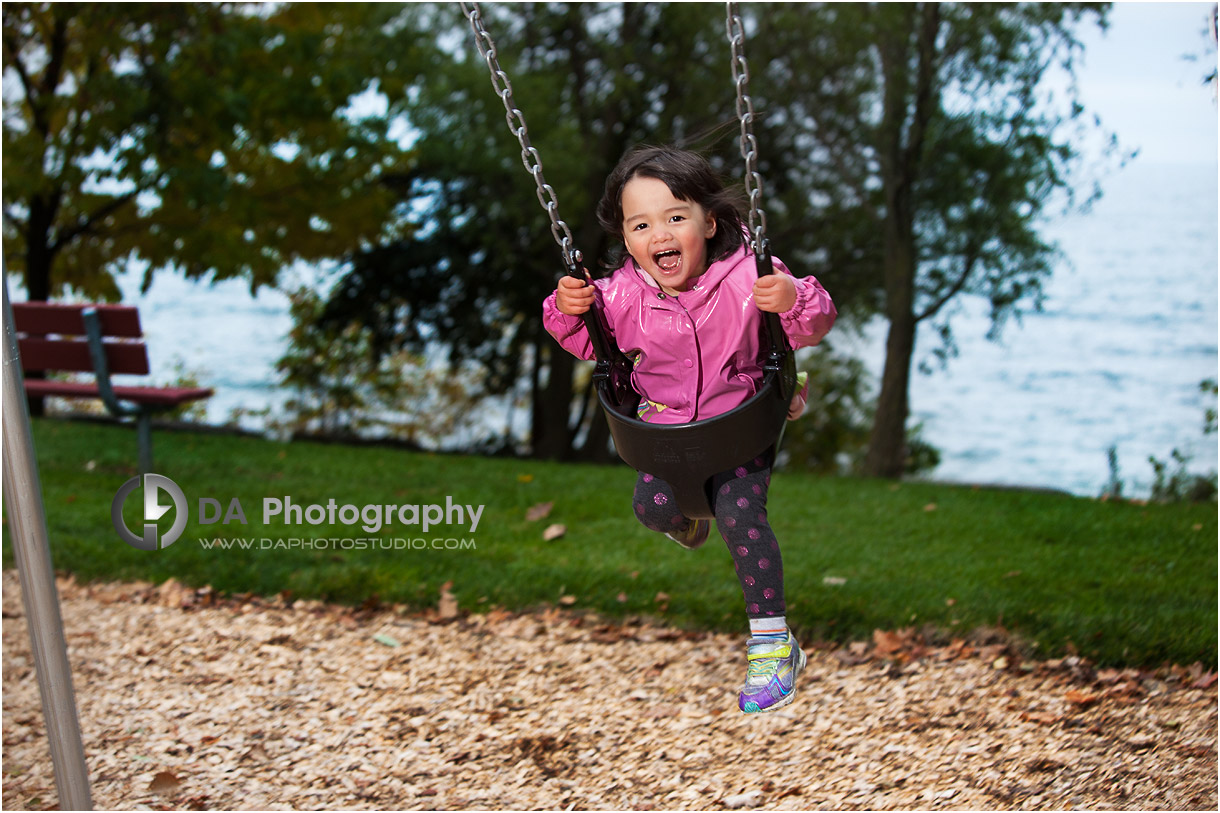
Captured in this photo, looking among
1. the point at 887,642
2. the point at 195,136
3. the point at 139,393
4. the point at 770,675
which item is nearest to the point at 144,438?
the point at 139,393

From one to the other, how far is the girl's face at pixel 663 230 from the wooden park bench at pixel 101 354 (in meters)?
4.73

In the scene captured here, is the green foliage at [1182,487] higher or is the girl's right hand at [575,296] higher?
the girl's right hand at [575,296]

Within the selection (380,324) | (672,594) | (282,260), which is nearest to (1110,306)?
(380,324)

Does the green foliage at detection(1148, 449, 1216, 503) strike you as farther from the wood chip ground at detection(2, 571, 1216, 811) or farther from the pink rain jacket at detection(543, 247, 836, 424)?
the pink rain jacket at detection(543, 247, 836, 424)

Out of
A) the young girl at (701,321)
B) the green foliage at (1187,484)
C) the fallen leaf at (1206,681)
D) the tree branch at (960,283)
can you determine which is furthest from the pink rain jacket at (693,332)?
the tree branch at (960,283)

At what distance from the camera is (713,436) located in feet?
8.07

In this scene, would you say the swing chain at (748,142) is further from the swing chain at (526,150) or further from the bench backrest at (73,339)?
the bench backrest at (73,339)

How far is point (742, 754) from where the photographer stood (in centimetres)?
368

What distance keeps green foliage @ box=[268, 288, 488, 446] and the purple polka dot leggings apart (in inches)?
378

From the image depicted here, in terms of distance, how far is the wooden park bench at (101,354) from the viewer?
6.64m

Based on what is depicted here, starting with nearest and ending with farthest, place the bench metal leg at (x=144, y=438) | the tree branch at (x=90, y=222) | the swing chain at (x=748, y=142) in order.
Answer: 1. the swing chain at (x=748, y=142)
2. the bench metal leg at (x=144, y=438)
3. the tree branch at (x=90, y=222)

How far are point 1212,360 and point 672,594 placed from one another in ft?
44.3

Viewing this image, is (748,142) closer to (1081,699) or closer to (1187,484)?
(1081,699)

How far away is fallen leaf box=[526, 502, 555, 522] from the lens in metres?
6.20
